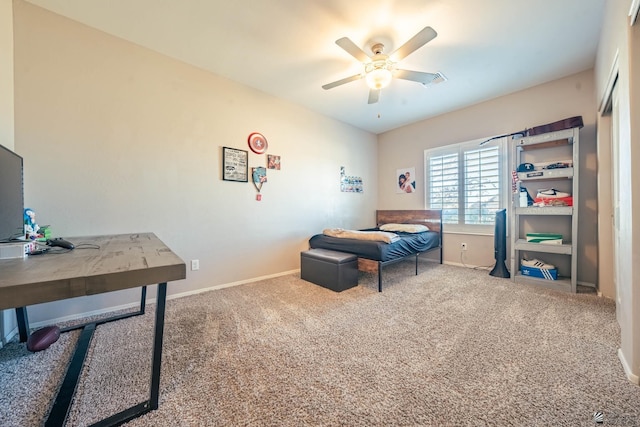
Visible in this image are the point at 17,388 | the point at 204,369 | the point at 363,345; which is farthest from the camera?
the point at 363,345

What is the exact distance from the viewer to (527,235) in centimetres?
314

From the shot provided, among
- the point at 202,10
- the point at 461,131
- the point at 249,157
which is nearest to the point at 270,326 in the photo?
the point at 249,157

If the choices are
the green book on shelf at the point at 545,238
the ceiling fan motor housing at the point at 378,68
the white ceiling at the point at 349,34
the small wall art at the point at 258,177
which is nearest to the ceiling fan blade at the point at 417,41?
the ceiling fan motor housing at the point at 378,68

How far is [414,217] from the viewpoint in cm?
455

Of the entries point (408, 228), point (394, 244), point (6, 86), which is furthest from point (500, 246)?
point (6, 86)

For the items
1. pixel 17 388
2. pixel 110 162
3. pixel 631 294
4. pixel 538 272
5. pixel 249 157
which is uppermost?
pixel 249 157

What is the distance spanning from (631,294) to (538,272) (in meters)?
2.08

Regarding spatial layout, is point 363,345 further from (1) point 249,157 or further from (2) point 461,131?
(2) point 461,131

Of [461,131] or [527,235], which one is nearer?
[527,235]

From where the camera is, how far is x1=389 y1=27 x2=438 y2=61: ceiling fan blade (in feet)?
6.08

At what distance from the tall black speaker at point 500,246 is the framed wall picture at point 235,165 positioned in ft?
11.8

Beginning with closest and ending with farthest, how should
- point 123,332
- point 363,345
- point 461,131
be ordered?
point 363,345 → point 123,332 → point 461,131

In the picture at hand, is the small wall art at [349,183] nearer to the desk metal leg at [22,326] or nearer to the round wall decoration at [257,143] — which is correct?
the round wall decoration at [257,143]

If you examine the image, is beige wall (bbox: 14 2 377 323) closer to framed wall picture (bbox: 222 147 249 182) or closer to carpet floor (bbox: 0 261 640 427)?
framed wall picture (bbox: 222 147 249 182)
